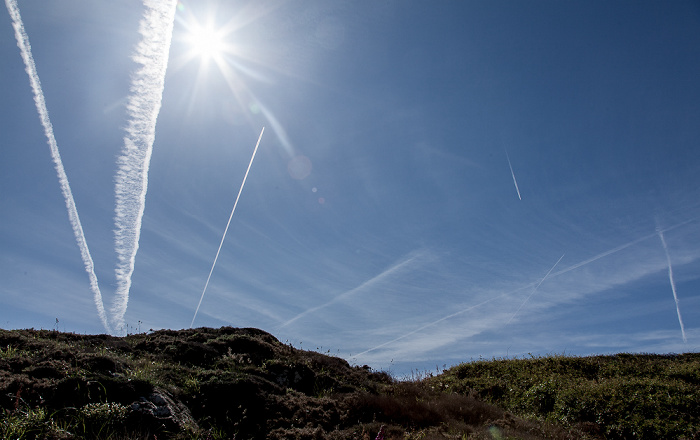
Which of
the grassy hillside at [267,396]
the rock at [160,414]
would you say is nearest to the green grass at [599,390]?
the grassy hillside at [267,396]

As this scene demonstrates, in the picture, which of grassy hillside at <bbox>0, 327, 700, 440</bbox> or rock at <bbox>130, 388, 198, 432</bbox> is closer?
grassy hillside at <bbox>0, 327, 700, 440</bbox>

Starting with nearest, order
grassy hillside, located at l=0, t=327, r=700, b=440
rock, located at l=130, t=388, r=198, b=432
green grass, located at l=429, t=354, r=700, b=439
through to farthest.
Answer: grassy hillside, located at l=0, t=327, r=700, b=440, rock, located at l=130, t=388, r=198, b=432, green grass, located at l=429, t=354, r=700, b=439

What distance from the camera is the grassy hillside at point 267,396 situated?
8.20 meters

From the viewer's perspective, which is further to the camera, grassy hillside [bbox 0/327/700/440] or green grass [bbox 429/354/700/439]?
green grass [bbox 429/354/700/439]

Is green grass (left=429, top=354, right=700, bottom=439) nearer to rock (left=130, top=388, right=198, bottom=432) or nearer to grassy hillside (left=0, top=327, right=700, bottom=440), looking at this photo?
grassy hillside (left=0, top=327, right=700, bottom=440)

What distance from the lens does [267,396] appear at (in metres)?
11.0

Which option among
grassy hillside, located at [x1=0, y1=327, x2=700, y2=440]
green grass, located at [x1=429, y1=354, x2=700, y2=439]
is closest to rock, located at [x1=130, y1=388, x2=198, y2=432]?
grassy hillside, located at [x1=0, y1=327, x2=700, y2=440]

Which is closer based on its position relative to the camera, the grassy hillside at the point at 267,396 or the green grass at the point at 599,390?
the grassy hillside at the point at 267,396

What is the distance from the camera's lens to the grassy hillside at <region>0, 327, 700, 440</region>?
820 cm

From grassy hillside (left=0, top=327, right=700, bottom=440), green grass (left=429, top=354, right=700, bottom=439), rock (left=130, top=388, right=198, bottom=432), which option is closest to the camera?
grassy hillside (left=0, top=327, right=700, bottom=440)

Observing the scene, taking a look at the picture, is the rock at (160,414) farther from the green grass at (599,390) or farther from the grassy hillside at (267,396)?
the green grass at (599,390)

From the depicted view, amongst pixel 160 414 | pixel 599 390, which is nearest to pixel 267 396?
pixel 160 414

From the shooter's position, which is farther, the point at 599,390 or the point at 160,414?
the point at 599,390

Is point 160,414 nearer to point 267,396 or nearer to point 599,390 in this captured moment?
point 267,396
